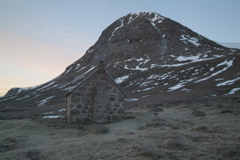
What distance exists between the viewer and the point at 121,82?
213 ft

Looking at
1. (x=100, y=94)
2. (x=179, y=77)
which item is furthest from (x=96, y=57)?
(x=100, y=94)

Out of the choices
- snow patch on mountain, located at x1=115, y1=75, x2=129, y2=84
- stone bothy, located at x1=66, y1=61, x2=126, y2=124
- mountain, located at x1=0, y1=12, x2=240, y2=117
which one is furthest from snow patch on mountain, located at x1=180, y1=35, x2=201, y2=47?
stone bothy, located at x1=66, y1=61, x2=126, y2=124

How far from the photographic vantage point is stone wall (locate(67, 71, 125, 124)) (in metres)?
13.6

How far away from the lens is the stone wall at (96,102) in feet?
44.8

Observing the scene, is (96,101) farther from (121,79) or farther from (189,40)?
(189,40)

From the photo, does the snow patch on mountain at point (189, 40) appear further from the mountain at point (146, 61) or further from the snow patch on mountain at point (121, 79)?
the snow patch on mountain at point (121, 79)

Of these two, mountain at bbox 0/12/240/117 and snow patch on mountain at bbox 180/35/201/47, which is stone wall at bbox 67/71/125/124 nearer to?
mountain at bbox 0/12/240/117

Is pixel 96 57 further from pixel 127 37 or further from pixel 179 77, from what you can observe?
pixel 179 77

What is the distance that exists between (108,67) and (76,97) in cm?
6851

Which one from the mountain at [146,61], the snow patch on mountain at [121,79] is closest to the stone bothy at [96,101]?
the mountain at [146,61]

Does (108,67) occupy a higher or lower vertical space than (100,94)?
higher

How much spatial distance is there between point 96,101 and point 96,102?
0.07m

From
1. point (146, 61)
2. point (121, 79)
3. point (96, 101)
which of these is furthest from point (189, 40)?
point (96, 101)

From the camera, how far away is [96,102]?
13977 mm
